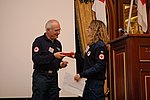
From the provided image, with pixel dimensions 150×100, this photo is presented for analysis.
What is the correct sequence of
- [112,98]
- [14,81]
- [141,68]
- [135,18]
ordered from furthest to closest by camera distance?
[135,18]
[14,81]
[112,98]
[141,68]

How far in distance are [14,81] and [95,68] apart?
201 cm

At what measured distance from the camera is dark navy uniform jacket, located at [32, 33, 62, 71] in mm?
2854

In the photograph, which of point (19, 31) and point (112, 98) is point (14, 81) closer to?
point (19, 31)

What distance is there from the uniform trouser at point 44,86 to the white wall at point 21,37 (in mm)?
1242

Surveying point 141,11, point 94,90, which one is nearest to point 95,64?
point 94,90

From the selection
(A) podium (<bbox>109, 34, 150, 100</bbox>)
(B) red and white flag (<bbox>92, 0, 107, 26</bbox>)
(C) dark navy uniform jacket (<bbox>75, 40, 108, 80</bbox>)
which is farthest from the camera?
(B) red and white flag (<bbox>92, 0, 107, 26</bbox>)

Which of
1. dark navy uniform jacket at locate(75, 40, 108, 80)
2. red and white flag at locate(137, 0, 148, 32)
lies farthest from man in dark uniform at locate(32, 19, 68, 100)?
red and white flag at locate(137, 0, 148, 32)

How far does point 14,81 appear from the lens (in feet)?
13.5

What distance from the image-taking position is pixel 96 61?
2484mm

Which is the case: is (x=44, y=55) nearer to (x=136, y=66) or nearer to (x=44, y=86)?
(x=44, y=86)

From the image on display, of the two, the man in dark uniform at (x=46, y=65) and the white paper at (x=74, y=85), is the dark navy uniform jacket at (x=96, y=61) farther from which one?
the man in dark uniform at (x=46, y=65)

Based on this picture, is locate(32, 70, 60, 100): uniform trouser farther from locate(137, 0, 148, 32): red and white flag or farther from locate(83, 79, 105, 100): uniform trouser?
locate(137, 0, 148, 32): red and white flag

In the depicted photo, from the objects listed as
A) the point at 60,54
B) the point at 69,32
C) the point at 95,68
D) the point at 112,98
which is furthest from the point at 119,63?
the point at 69,32

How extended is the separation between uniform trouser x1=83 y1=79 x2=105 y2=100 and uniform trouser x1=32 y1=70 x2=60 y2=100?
54 cm
